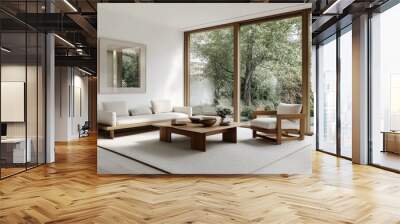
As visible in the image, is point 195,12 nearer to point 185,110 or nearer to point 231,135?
point 185,110

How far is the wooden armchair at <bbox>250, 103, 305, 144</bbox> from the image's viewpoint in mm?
4258

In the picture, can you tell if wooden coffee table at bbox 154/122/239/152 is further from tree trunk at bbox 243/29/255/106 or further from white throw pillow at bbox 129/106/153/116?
tree trunk at bbox 243/29/255/106

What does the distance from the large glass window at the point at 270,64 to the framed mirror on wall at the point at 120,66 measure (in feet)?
4.75

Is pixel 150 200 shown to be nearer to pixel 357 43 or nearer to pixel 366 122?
pixel 366 122

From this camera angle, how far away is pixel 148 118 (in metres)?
4.29

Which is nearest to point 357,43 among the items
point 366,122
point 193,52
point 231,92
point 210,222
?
point 366,122

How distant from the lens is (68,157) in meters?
6.03

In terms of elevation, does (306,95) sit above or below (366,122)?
above

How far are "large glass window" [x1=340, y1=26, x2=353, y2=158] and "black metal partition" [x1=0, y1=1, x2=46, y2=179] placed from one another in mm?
5270

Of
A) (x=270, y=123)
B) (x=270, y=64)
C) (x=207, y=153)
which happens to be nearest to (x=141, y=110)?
(x=207, y=153)

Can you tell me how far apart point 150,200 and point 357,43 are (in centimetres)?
425

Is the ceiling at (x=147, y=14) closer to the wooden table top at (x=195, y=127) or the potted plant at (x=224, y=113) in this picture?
the potted plant at (x=224, y=113)

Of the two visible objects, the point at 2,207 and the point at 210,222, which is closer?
the point at 210,222

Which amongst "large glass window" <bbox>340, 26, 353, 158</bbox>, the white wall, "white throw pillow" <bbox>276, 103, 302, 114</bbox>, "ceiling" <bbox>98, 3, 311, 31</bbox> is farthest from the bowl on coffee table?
"large glass window" <bbox>340, 26, 353, 158</bbox>
